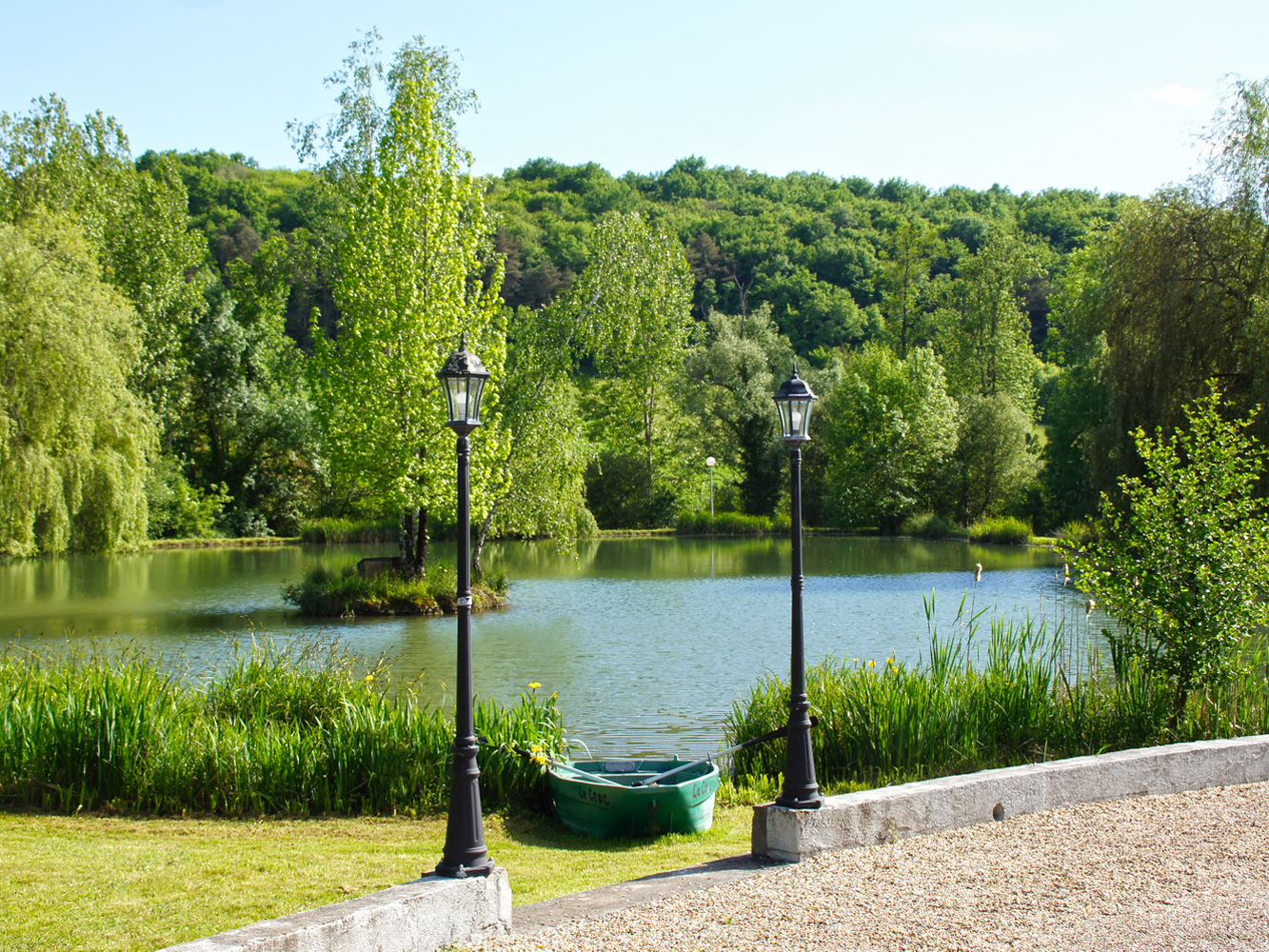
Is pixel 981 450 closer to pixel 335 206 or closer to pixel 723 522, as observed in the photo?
pixel 723 522

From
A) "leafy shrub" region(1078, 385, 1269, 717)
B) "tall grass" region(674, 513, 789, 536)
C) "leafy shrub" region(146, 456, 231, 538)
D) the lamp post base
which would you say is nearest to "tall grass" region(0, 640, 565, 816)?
the lamp post base

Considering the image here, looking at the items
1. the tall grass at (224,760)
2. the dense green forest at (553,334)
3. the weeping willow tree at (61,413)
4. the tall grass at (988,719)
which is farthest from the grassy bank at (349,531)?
the tall grass at (988,719)

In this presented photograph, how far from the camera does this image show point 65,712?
28.5 feet

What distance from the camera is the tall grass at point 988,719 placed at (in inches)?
354

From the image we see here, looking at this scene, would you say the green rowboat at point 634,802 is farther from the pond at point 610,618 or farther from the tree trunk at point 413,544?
the tree trunk at point 413,544

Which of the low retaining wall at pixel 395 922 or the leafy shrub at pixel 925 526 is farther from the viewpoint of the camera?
the leafy shrub at pixel 925 526

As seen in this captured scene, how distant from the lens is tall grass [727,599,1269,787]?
29.5ft

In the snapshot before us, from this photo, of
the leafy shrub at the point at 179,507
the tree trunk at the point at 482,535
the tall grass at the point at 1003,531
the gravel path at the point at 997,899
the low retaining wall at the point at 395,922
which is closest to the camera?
the low retaining wall at the point at 395,922

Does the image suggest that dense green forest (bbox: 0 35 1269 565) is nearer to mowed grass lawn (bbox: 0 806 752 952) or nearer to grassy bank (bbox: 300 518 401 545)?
grassy bank (bbox: 300 518 401 545)

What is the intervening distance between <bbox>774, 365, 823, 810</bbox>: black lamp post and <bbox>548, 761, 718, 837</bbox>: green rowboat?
1066 mm

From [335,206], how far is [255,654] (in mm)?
26314

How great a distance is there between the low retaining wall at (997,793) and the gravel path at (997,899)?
0.38 ft

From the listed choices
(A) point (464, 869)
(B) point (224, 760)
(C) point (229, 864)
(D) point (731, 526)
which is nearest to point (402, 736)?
(B) point (224, 760)

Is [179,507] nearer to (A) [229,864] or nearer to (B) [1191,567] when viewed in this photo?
(A) [229,864]
